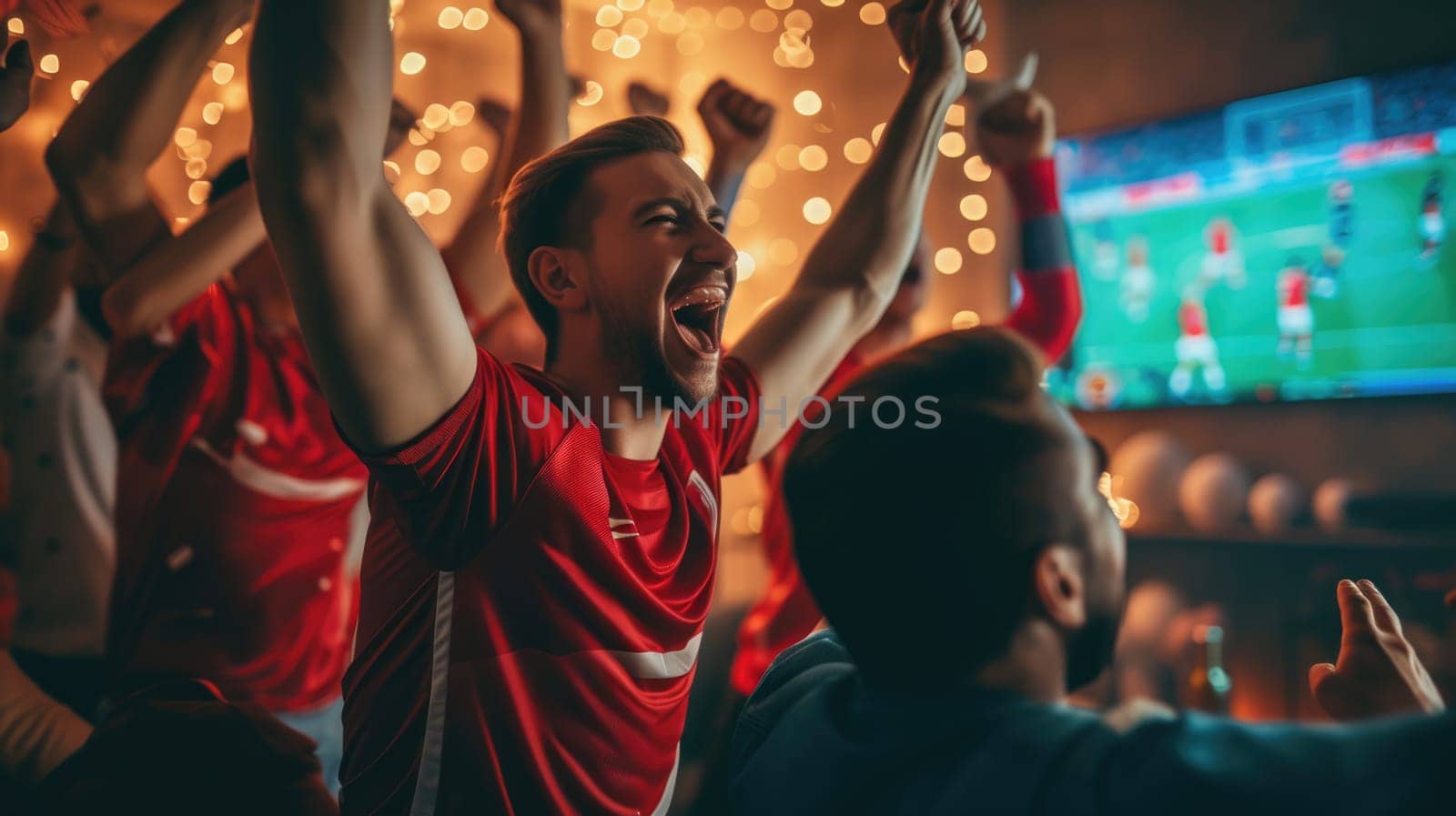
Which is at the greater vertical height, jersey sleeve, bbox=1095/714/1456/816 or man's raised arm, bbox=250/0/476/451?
man's raised arm, bbox=250/0/476/451

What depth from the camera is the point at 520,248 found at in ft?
2.25

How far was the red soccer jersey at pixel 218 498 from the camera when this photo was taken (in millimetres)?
1032

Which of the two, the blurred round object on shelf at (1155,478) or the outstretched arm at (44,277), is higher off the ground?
the outstretched arm at (44,277)

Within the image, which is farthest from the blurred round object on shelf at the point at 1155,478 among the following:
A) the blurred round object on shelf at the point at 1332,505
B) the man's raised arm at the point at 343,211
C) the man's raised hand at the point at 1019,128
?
the man's raised arm at the point at 343,211

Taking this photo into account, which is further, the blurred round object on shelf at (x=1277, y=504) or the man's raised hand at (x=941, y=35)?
the blurred round object on shelf at (x=1277, y=504)

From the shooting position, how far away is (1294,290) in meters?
2.00

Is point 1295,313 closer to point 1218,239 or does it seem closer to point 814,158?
point 1218,239

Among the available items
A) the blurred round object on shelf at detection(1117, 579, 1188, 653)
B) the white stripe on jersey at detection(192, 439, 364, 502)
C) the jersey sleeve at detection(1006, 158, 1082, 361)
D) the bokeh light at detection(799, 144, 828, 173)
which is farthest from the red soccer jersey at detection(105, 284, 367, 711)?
the bokeh light at detection(799, 144, 828, 173)

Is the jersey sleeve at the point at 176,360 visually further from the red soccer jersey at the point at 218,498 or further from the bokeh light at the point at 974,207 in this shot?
the bokeh light at the point at 974,207

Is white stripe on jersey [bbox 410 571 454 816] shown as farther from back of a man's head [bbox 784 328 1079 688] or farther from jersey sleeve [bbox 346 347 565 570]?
back of a man's head [bbox 784 328 1079 688]

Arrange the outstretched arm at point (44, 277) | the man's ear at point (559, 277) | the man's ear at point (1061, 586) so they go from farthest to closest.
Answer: the outstretched arm at point (44, 277) < the man's ear at point (559, 277) < the man's ear at point (1061, 586)

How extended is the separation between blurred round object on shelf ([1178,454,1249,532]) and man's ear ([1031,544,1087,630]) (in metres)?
1.82

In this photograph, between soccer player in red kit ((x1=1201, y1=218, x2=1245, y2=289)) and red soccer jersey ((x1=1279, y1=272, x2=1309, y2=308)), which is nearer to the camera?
red soccer jersey ((x1=1279, y1=272, x2=1309, y2=308))

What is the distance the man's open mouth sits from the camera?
2.14 ft
